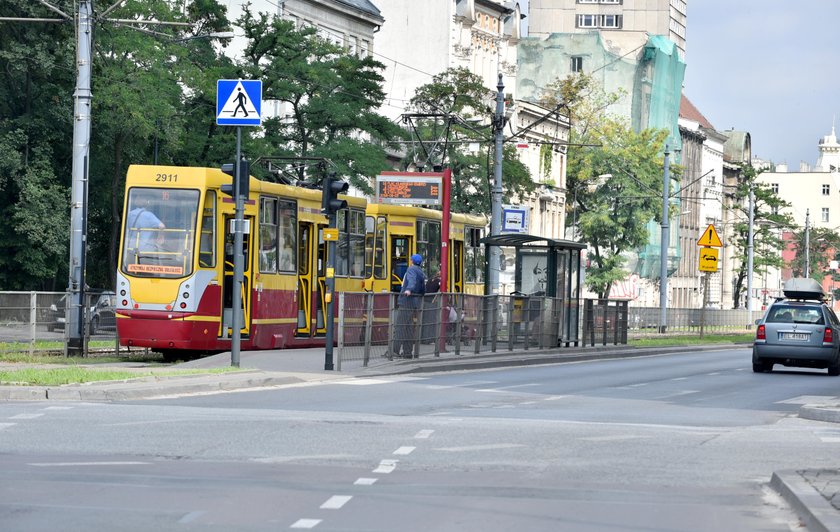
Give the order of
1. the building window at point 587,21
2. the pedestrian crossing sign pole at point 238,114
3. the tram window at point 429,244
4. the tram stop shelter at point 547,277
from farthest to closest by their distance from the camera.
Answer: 1. the building window at point 587,21
2. the tram window at point 429,244
3. the tram stop shelter at point 547,277
4. the pedestrian crossing sign pole at point 238,114

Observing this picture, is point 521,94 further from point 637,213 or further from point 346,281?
point 346,281

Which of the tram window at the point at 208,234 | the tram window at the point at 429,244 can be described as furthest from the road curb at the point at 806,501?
the tram window at the point at 429,244

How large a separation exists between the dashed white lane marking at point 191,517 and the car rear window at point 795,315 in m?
27.0

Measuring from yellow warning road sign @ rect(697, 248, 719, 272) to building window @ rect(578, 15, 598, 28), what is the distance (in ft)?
246

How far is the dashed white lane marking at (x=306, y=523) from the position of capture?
10.3 m

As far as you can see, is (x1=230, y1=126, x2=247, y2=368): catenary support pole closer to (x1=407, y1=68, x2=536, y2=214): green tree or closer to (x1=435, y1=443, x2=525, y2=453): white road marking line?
(x1=435, y1=443, x2=525, y2=453): white road marking line

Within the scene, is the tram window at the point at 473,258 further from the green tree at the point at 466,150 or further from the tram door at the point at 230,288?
the green tree at the point at 466,150

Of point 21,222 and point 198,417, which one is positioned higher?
point 21,222

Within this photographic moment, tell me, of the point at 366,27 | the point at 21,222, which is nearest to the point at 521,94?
the point at 366,27

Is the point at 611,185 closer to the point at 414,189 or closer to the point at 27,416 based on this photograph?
the point at 414,189

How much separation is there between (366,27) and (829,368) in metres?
51.0

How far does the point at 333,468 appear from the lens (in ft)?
44.9

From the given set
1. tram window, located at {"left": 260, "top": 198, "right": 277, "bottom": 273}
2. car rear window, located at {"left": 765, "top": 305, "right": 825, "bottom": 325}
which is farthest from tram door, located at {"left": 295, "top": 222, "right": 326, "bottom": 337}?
car rear window, located at {"left": 765, "top": 305, "right": 825, "bottom": 325}

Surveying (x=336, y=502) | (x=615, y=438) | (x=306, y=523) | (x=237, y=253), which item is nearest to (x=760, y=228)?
(x=237, y=253)
